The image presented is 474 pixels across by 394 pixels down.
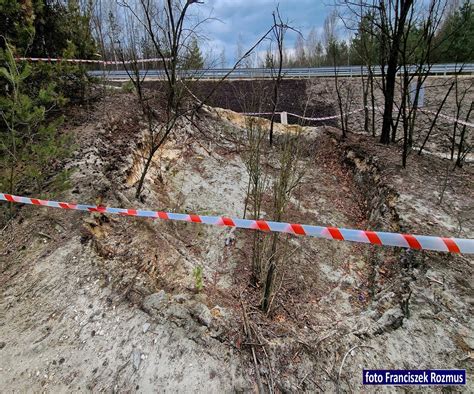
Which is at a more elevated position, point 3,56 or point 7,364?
point 3,56

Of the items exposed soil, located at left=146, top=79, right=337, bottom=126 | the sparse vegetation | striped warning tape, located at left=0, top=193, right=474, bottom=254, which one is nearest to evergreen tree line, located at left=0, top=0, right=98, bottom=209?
the sparse vegetation

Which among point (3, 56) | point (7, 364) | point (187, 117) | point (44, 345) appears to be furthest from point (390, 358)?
point (187, 117)

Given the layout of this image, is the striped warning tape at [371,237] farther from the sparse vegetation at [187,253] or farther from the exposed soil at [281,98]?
the exposed soil at [281,98]

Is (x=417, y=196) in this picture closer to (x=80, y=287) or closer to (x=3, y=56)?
(x=80, y=287)

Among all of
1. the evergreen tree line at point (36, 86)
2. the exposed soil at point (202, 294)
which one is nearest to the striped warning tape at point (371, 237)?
the exposed soil at point (202, 294)

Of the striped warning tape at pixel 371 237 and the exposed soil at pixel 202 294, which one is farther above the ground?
the striped warning tape at pixel 371 237

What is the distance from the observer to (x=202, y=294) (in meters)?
3.20

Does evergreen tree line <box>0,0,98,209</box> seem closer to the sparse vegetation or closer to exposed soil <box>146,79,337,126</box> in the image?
the sparse vegetation

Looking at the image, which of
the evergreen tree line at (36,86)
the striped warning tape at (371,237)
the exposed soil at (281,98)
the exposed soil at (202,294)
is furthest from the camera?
the exposed soil at (281,98)

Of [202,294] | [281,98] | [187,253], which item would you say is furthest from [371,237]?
[281,98]

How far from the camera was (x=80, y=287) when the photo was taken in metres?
2.97

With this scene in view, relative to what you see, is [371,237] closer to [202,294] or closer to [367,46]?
[202,294]

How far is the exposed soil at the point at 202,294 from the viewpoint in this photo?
239cm

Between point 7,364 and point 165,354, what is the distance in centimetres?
136
